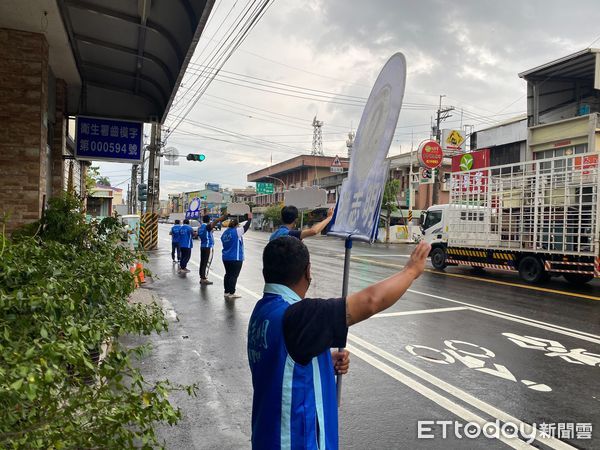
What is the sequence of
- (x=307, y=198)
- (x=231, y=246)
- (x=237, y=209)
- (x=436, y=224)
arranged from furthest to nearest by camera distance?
1. (x=436, y=224)
2. (x=231, y=246)
3. (x=237, y=209)
4. (x=307, y=198)

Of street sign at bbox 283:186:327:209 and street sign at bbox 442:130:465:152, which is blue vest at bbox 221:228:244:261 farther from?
street sign at bbox 442:130:465:152

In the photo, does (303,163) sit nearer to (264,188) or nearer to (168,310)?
(264,188)

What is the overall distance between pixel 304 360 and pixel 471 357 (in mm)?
4547

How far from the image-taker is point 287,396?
1776 mm

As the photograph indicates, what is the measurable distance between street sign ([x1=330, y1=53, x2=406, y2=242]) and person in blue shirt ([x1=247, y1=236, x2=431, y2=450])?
0.32 meters

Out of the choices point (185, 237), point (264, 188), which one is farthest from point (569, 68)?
point (264, 188)

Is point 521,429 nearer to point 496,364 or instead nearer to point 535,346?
point 496,364

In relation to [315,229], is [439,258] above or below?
below

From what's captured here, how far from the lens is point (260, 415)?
74.0 inches

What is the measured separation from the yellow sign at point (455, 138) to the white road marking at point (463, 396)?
92.0 feet

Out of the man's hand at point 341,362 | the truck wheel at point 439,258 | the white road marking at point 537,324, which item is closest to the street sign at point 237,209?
the white road marking at point 537,324

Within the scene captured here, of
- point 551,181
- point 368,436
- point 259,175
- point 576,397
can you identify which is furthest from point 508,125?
point 259,175

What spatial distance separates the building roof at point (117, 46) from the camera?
5801mm

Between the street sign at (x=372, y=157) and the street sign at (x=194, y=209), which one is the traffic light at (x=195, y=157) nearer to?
the street sign at (x=194, y=209)
